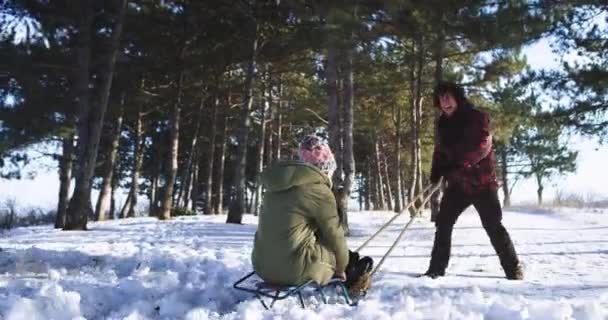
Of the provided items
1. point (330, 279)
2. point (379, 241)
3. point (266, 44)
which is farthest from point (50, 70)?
point (330, 279)

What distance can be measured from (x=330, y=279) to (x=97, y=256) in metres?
4.02

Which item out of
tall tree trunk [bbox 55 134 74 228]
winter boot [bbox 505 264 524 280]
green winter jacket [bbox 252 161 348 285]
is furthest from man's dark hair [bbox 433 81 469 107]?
tall tree trunk [bbox 55 134 74 228]

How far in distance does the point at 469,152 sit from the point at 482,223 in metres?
0.71

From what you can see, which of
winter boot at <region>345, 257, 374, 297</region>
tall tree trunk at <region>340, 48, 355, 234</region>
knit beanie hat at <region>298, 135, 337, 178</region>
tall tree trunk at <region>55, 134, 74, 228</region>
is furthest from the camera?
tall tree trunk at <region>55, 134, 74, 228</region>

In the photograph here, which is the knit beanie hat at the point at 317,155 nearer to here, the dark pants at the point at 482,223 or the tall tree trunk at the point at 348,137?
the dark pants at the point at 482,223

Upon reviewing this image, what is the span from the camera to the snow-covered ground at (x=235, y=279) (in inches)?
164

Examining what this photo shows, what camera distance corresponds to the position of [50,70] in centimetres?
1645

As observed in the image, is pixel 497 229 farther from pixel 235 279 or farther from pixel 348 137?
pixel 348 137

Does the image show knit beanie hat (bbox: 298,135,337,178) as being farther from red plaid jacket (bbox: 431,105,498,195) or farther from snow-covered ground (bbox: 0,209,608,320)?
red plaid jacket (bbox: 431,105,498,195)

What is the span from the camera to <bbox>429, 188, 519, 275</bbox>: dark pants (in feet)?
18.6

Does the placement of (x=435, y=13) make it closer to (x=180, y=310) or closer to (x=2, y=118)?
(x=180, y=310)

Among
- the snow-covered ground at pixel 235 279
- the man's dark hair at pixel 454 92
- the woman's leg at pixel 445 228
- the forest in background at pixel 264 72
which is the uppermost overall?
the forest in background at pixel 264 72

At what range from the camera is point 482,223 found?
5.70 m

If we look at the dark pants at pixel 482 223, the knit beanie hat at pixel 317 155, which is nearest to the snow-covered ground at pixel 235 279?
the dark pants at pixel 482 223
